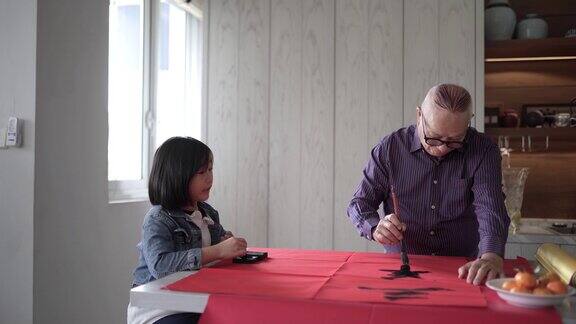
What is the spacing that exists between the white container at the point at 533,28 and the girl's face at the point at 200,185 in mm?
2382

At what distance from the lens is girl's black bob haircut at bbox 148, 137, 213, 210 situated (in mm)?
1743

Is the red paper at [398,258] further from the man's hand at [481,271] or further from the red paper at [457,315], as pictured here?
the red paper at [457,315]

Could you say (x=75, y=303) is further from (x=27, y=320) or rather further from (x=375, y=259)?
(x=375, y=259)

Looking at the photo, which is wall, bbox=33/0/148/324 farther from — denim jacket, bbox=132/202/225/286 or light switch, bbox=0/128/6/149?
denim jacket, bbox=132/202/225/286

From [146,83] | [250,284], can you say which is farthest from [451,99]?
[146,83]

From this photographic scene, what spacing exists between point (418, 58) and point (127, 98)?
1.76 m

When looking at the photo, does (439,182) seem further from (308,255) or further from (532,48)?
(532,48)

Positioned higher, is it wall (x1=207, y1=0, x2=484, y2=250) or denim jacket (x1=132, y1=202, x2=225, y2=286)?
wall (x1=207, y1=0, x2=484, y2=250)

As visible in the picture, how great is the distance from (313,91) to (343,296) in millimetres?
2172

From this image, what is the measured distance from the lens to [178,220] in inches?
68.8

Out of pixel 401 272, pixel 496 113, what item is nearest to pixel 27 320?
pixel 401 272

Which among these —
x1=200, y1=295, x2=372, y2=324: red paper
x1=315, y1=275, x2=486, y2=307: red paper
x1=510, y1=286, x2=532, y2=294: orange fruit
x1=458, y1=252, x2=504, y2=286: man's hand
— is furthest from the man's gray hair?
x1=200, y1=295, x2=372, y2=324: red paper

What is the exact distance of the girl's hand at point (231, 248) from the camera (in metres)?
1.64

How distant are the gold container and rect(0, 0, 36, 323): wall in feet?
6.59
